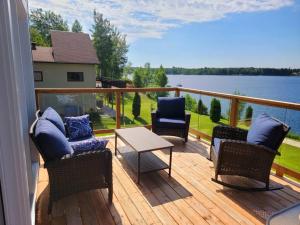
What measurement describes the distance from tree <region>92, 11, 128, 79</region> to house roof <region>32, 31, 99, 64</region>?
6.06 metres

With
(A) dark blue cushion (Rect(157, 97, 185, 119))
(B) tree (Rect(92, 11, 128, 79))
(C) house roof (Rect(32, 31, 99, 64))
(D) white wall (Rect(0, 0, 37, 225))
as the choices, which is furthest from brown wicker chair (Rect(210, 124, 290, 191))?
(B) tree (Rect(92, 11, 128, 79))

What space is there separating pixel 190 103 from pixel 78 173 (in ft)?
10.7

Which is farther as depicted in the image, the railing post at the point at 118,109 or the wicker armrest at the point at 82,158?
the railing post at the point at 118,109

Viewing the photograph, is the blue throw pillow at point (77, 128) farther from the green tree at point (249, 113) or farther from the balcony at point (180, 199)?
the green tree at point (249, 113)

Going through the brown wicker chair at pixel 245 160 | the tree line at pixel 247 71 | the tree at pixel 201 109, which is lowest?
the brown wicker chair at pixel 245 160

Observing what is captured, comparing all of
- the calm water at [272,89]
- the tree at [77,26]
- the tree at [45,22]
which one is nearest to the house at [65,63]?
the calm water at [272,89]

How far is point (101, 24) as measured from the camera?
21719 millimetres

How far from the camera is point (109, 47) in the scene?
22.1 metres

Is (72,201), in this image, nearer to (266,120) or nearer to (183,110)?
(266,120)

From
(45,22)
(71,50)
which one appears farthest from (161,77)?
(45,22)

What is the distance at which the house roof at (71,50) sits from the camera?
14.2 metres

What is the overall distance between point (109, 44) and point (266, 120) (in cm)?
2121

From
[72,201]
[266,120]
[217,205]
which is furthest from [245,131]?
[72,201]

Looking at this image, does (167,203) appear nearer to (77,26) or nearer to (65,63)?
(65,63)
